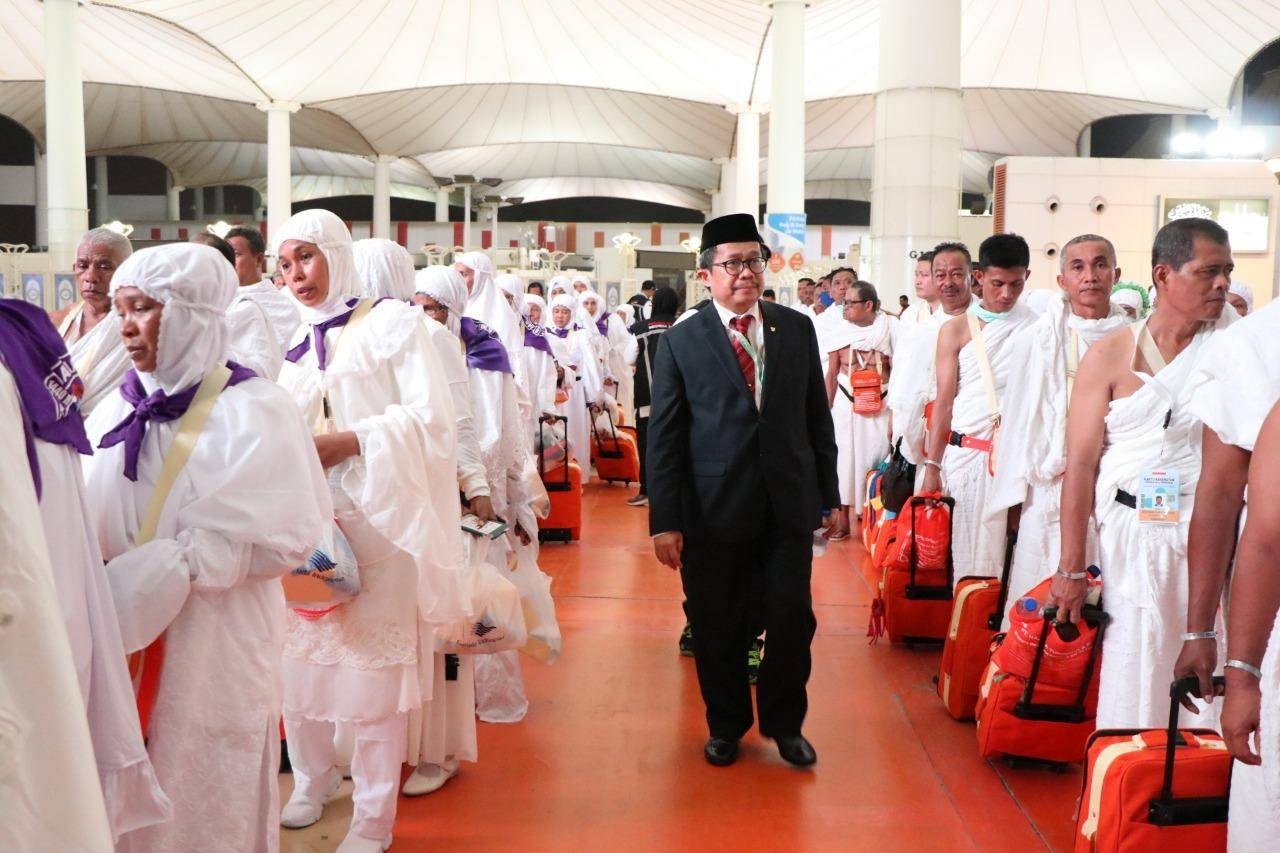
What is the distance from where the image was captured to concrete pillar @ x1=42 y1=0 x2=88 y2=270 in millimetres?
19891

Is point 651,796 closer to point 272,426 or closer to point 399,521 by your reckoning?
point 399,521

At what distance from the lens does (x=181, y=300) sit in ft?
7.79

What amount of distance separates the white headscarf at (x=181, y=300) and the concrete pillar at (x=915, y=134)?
10681mm

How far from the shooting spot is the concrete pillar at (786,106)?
1823 cm

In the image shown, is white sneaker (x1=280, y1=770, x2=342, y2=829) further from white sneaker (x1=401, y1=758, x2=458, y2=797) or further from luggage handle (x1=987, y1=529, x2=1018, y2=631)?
luggage handle (x1=987, y1=529, x2=1018, y2=631)

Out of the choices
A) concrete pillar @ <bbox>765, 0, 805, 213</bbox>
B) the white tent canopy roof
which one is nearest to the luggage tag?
concrete pillar @ <bbox>765, 0, 805, 213</bbox>

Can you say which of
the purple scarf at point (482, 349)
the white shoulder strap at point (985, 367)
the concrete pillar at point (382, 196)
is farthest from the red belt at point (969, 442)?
the concrete pillar at point (382, 196)

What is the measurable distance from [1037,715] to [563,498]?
14.7 ft

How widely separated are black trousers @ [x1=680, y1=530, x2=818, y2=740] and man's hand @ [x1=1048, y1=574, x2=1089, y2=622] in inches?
32.4

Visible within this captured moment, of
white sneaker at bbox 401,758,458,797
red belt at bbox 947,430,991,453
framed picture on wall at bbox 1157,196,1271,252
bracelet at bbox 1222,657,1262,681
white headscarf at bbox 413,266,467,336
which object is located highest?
framed picture on wall at bbox 1157,196,1271,252

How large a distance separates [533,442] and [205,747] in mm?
5202

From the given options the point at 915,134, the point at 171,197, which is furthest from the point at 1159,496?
the point at 171,197

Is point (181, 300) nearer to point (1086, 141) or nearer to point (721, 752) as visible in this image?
point (721, 752)

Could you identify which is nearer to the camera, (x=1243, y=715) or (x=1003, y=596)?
(x=1243, y=715)
